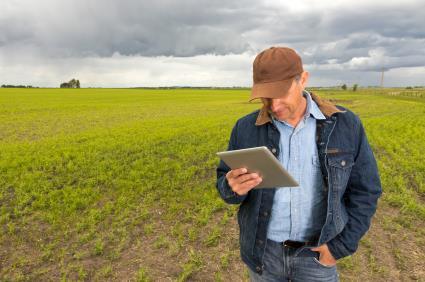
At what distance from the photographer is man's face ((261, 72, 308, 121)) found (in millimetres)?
2217

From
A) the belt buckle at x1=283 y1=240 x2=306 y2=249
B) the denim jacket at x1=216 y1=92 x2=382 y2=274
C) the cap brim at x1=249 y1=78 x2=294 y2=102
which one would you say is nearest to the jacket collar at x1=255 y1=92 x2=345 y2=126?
the denim jacket at x1=216 y1=92 x2=382 y2=274

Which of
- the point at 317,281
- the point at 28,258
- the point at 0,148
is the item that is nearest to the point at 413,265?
the point at 317,281

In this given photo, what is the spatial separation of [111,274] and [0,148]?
10.2 meters

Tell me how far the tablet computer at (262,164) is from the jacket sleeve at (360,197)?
0.55 meters

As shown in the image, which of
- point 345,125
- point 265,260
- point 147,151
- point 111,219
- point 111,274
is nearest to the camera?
point 345,125

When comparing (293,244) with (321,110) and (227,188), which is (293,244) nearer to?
(227,188)

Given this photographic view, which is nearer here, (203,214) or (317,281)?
(317,281)

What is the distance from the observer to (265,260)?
2.51 meters

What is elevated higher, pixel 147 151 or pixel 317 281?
pixel 317 281

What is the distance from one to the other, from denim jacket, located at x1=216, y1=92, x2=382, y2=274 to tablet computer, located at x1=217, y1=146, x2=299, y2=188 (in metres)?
0.24

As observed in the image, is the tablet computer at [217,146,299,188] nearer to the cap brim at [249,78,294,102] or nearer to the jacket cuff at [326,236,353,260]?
the cap brim at [249,78,294,102]

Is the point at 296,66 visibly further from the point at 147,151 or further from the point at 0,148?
the point at 0,148

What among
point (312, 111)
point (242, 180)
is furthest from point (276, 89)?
point (242, 180)

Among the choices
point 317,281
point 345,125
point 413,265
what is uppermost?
point 345,125
